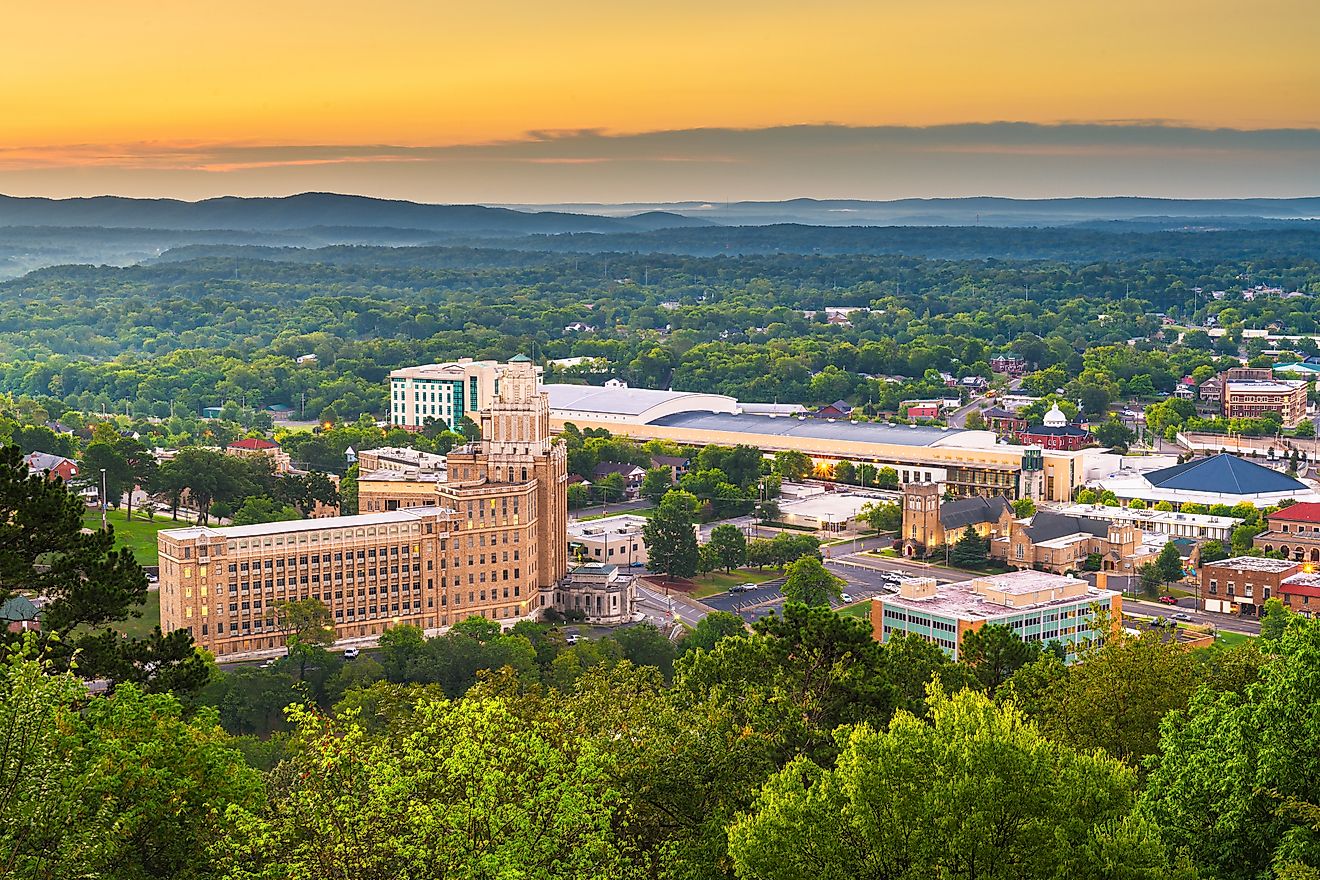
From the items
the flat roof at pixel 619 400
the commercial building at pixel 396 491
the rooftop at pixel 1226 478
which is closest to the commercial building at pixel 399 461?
the commercial building at pixel 396 491

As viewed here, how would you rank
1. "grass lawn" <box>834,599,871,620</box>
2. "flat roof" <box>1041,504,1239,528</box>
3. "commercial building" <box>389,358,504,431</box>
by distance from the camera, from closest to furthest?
"grass lawn" <box>834,599,871,620</box> → "flat roof" <box>1041,504,1239,528</box> → "commercial building" <box>389,358,504,431</box>

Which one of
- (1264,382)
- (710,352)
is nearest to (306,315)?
(710,352)

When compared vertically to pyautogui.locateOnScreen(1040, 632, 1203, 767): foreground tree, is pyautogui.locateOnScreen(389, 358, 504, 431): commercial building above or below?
below

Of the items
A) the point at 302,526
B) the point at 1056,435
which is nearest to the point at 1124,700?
the point at 302,526

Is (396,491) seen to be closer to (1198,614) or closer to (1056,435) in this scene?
(1198,614)

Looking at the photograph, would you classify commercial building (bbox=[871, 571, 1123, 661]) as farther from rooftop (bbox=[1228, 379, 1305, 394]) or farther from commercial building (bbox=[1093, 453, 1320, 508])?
rooftop (bbox=[1228, 379, 1305, 394])

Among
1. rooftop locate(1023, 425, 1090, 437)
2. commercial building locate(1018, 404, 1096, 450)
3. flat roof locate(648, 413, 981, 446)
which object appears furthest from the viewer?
rooftop locate(1023, 425, 1090, 437)

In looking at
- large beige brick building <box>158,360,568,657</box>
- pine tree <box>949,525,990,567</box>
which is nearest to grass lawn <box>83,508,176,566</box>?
large beige brick building <box>158,360,568,657</box>
